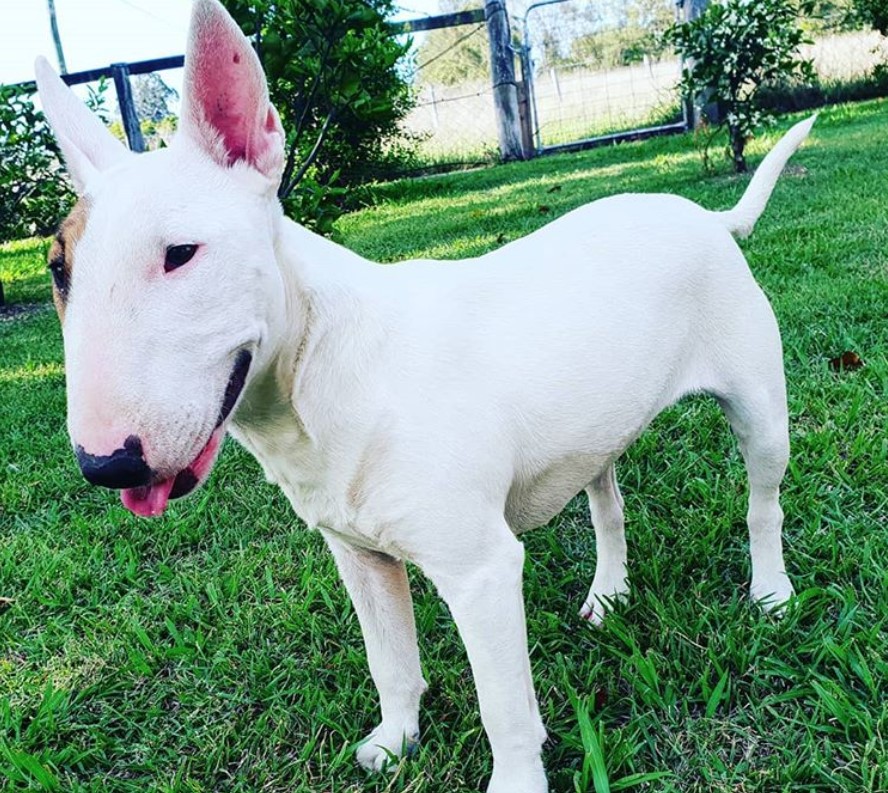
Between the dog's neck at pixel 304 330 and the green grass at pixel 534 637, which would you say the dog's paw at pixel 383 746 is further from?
the dog's neck at pixel 304 330

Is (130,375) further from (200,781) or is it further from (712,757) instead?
(712,757)

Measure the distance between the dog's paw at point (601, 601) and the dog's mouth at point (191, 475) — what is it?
1.31 metres

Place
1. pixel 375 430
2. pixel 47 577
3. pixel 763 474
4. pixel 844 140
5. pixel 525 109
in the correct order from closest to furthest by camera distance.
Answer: pixel 375 430 → pixel 763 474 → pixel 47 577 → pixel 844 140 → pixel 525 109

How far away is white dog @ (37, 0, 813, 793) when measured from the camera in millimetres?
1215

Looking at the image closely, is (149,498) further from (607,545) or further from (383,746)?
→ (607,545)

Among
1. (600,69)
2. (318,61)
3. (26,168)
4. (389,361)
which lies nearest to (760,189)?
(389,361)

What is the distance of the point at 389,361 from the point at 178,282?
425mm

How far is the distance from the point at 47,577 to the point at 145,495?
1.81 m

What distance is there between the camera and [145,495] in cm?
125

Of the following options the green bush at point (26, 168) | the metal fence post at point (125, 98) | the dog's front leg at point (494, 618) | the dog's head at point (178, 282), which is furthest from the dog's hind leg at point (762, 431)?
the metal fence post at point (125, 98)

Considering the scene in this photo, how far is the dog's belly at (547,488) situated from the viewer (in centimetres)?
175

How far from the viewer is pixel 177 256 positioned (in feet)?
4.08

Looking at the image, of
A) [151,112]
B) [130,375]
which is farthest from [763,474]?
[151,112]

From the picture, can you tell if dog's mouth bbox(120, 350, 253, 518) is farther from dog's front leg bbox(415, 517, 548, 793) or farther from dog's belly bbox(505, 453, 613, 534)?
dog's belly bbox(505, 453, 613, 534)
